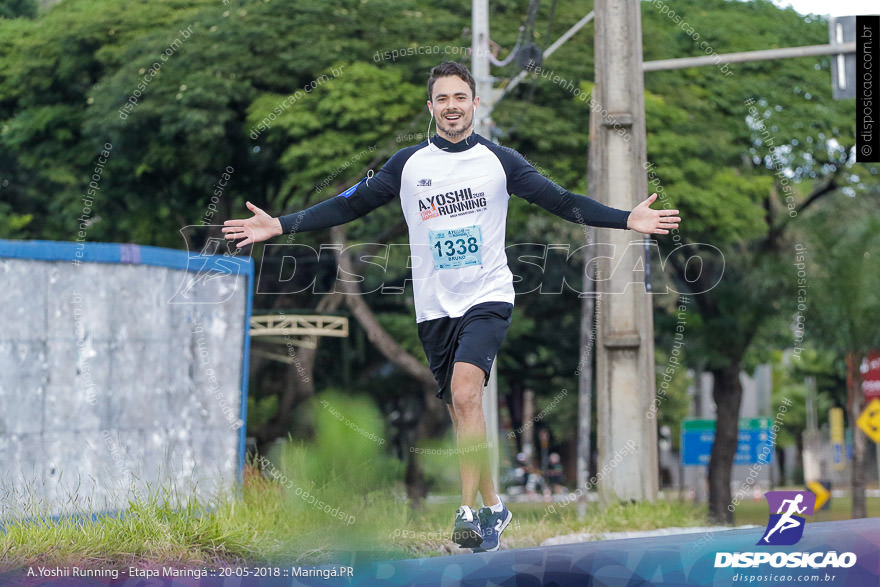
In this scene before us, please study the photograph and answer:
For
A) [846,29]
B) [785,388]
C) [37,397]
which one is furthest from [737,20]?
[785,388]

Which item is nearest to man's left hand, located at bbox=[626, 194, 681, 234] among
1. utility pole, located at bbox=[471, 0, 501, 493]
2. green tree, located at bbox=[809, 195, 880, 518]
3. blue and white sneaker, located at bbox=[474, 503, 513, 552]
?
blue and white sneaker, located at bbox=[474, 503, 513, 552]

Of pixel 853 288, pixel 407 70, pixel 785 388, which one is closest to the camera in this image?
pixel 407 70

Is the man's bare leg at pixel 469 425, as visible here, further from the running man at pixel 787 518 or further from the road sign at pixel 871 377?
the road sign at pixel 871 377

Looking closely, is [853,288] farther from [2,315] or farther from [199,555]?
[199,555]

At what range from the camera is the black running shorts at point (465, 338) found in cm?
492

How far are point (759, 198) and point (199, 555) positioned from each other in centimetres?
1745

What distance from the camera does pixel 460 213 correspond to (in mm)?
4961

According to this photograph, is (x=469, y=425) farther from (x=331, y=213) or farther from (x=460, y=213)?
(x=331, y=213)

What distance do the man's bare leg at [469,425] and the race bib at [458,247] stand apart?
44 centimetres

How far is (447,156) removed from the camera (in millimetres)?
5082

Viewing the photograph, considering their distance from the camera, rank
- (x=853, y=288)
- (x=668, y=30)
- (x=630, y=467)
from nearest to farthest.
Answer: (x=630, y=467) → (x=668, y=30) → (x=853, y=288)

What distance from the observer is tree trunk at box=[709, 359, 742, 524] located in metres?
24.1

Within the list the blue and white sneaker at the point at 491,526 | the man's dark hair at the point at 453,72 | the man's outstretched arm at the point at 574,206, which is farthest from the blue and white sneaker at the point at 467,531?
the man's dark hair at the point at 453,72

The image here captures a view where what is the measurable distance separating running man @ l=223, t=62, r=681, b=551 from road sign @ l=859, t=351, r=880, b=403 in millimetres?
26132
